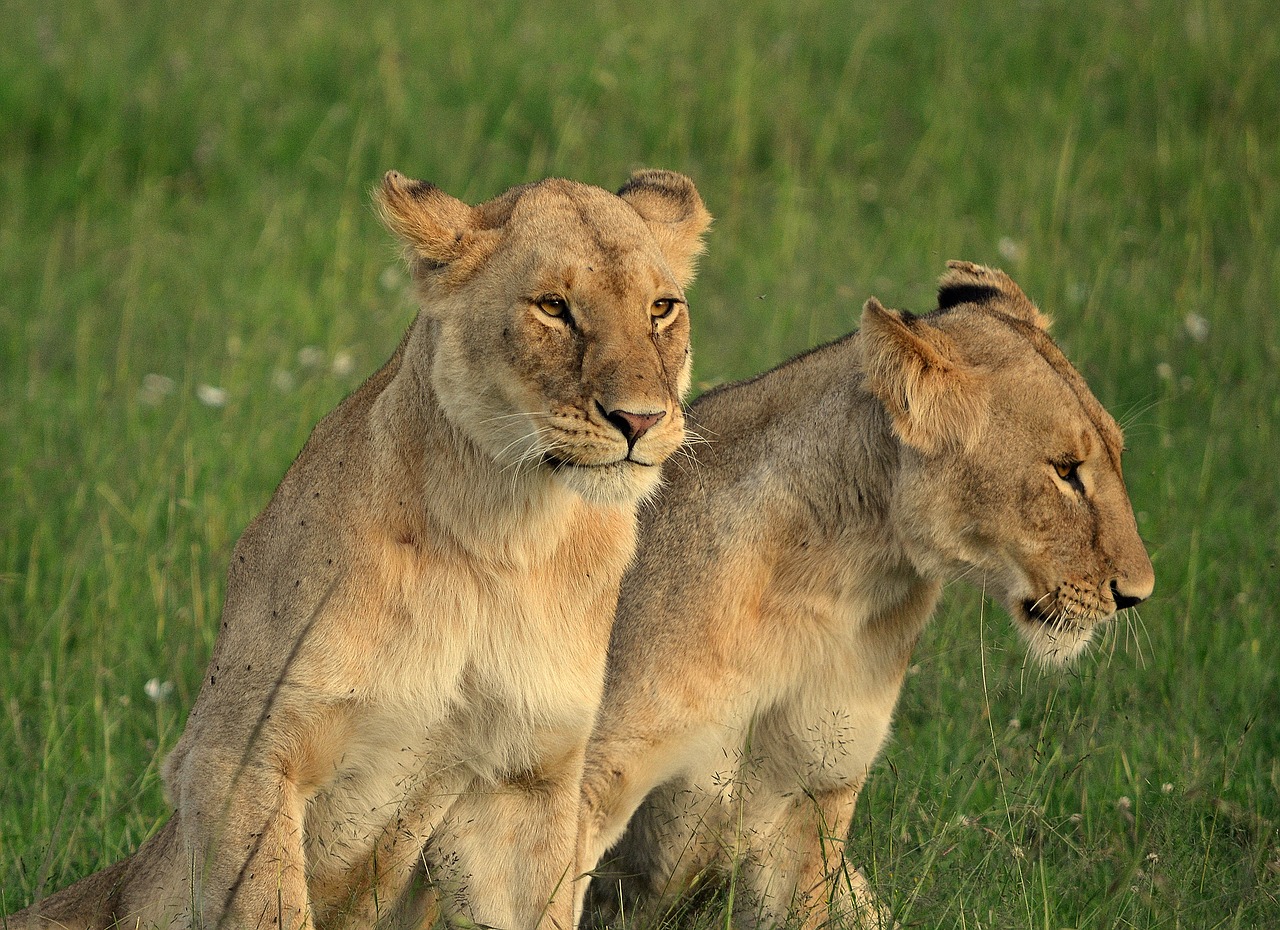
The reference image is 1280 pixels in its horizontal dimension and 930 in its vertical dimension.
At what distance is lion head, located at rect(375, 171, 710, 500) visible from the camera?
10.2 feet

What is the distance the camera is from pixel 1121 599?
3.68 m

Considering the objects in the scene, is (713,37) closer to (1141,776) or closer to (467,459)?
(1141,776)

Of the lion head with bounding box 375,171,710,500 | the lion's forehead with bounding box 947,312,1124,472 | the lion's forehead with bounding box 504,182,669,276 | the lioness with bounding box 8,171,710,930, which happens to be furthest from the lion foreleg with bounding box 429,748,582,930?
the lion's forehead with bounding box 947,312,1124,472

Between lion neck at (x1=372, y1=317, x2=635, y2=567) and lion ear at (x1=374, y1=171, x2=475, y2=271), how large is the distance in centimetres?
15

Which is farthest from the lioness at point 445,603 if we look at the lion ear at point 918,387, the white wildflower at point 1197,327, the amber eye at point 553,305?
the white wildflower at point 1197,327

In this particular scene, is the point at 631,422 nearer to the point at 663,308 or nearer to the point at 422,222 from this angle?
the point at 663,308

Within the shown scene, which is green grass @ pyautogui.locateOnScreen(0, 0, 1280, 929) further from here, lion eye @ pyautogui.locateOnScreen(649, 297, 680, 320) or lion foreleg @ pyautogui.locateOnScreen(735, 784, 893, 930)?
lion eye @ pyautogui.locateOnScreen(649, 297, 680, 320)

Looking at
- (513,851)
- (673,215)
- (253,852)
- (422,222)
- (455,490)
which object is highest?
(422,222)

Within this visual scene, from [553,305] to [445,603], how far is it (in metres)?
0.62

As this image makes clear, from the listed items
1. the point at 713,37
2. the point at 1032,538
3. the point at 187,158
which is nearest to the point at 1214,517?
the point at 1032,538

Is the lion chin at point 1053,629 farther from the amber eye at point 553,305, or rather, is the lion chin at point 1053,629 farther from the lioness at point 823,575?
the amber eye at point 553,305

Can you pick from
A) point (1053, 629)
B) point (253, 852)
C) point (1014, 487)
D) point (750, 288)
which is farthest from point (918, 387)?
point (750, 288)

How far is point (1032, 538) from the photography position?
3662 mm

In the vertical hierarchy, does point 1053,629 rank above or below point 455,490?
below
